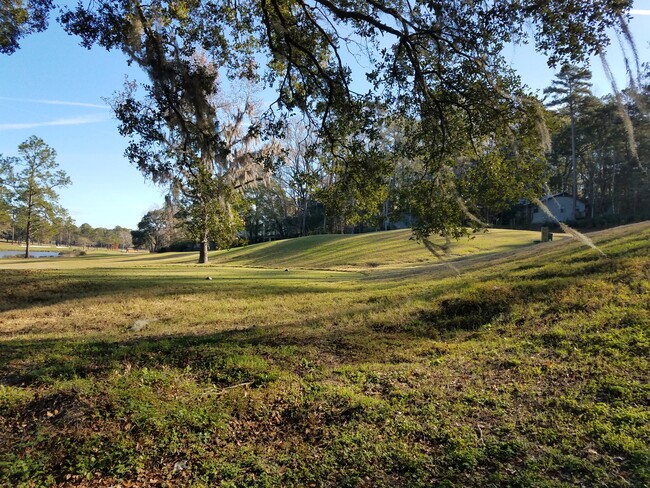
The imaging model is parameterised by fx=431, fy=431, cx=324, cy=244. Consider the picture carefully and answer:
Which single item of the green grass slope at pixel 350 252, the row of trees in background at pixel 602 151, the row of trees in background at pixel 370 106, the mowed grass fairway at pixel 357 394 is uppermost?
the row of trees in background at pixel 602 151

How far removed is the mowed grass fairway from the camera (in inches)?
140

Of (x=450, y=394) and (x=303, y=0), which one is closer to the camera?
(x=450, y=394)

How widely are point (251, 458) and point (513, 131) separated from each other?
7.18 m

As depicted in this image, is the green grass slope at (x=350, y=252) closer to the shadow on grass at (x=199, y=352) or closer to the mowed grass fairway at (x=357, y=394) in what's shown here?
the mowed grass fairway at (x=357, y=394)

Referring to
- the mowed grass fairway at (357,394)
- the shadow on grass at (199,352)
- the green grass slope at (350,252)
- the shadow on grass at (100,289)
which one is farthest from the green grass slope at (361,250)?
the shadow on grass at (199,352)

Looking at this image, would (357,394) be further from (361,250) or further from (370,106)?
(361,250)

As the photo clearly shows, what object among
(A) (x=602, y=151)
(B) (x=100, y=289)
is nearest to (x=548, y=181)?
(B) (x=100, y=289)

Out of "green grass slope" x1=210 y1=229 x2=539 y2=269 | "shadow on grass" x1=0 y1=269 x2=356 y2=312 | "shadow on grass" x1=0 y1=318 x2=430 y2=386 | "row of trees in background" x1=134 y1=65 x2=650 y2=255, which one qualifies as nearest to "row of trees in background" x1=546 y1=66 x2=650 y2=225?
"row of trees in background" x1=134 y1=65 x2=650 y2=255

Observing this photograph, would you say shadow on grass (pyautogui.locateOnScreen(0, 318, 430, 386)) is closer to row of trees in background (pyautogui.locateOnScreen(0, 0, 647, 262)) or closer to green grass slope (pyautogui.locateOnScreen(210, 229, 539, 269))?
row of trees in background (pyautogui.locateOnScreen(0, 0, 647, 262))

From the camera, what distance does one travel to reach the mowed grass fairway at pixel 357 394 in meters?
3.55

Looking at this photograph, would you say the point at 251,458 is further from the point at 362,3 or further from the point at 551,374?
the point at 362,3

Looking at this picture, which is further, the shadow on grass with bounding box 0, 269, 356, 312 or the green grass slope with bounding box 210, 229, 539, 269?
the green grass slope with bounding box 210, 229, 539, 269

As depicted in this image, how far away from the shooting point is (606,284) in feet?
26.1

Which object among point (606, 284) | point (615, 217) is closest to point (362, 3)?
point (606, 284)
